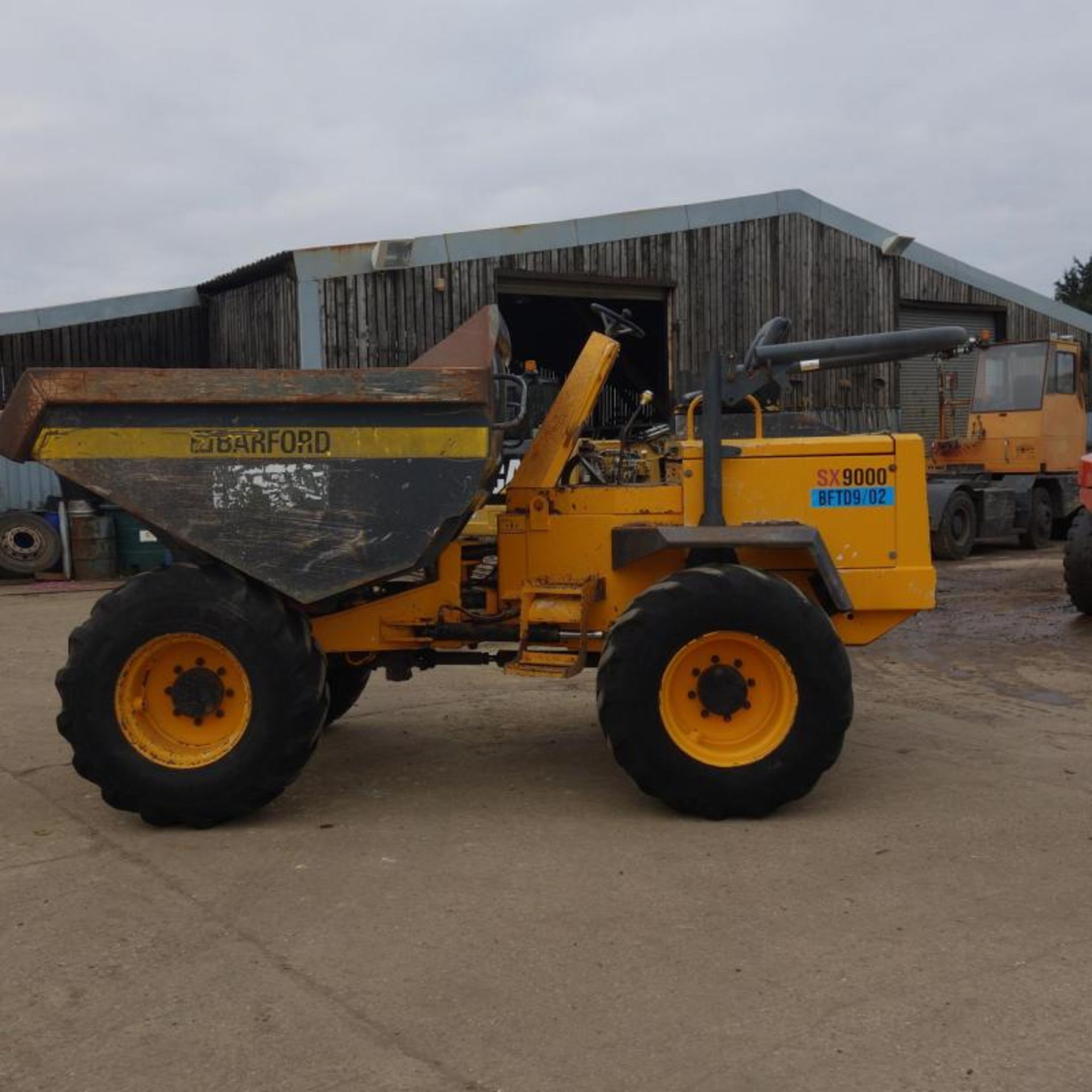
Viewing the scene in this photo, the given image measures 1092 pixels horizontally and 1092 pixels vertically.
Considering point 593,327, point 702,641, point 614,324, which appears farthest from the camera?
point 593,327

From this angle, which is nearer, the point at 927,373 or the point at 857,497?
the point at 857,497

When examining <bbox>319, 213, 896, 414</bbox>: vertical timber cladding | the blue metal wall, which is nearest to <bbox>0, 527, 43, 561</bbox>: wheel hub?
the blue metal wall

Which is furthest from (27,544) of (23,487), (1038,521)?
(1038,521)

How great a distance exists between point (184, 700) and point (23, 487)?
531 inches

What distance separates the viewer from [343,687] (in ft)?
21.1

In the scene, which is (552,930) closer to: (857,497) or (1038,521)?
(857,497)

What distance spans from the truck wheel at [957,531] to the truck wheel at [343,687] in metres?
11.3

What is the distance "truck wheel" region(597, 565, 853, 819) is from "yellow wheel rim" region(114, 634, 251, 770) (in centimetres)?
157

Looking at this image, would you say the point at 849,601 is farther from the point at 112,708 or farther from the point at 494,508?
the point at 112,708

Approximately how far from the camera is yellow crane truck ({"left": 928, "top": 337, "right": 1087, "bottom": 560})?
660 inches

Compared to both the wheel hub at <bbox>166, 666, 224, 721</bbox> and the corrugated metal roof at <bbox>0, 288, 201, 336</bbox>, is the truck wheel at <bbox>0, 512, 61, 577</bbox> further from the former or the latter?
the wheel hub at <bbox>166, 666, 224, 721</bbox>

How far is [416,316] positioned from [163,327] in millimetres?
4800

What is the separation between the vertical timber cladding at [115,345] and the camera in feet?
56.0

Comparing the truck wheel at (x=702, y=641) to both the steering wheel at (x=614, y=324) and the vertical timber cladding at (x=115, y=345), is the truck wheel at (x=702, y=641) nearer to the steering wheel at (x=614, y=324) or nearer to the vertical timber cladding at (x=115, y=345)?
the steering wheel at (x=614, y=324)
